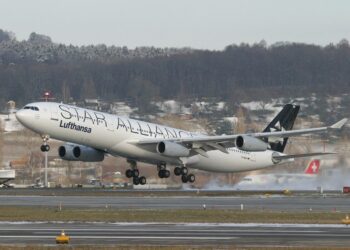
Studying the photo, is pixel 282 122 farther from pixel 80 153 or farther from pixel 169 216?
pixel 169 216

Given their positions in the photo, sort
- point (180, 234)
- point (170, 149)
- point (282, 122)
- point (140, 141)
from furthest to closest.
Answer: point (282, 122) → point (170, 149) → point (140, 141) → point (180, 234)

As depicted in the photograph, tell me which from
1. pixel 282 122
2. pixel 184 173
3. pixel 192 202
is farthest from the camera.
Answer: pixel 282 122

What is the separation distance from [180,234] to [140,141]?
33.4 m

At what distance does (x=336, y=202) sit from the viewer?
208ft

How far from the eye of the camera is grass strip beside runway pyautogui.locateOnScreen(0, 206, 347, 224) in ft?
153

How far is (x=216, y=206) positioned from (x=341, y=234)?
2078 cm

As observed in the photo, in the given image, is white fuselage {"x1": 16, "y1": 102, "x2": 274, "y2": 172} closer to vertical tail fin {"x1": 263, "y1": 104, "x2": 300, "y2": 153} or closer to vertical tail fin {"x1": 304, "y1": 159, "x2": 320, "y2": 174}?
vertical tail fin {"x1": 263, "y1": 104, "x2": 300, "y2": 153}

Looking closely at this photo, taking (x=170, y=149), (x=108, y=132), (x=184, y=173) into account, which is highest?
(x=108, y=132)

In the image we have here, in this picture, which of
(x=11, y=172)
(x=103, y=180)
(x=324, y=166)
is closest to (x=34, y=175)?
(x=103, y=180)

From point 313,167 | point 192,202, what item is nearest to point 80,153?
point 192,202

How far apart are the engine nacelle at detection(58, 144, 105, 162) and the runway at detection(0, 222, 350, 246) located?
3090 centimetres

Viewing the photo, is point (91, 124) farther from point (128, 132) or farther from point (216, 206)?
point (216, 206)

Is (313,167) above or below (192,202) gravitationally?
above

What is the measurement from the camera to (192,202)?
208 ft
